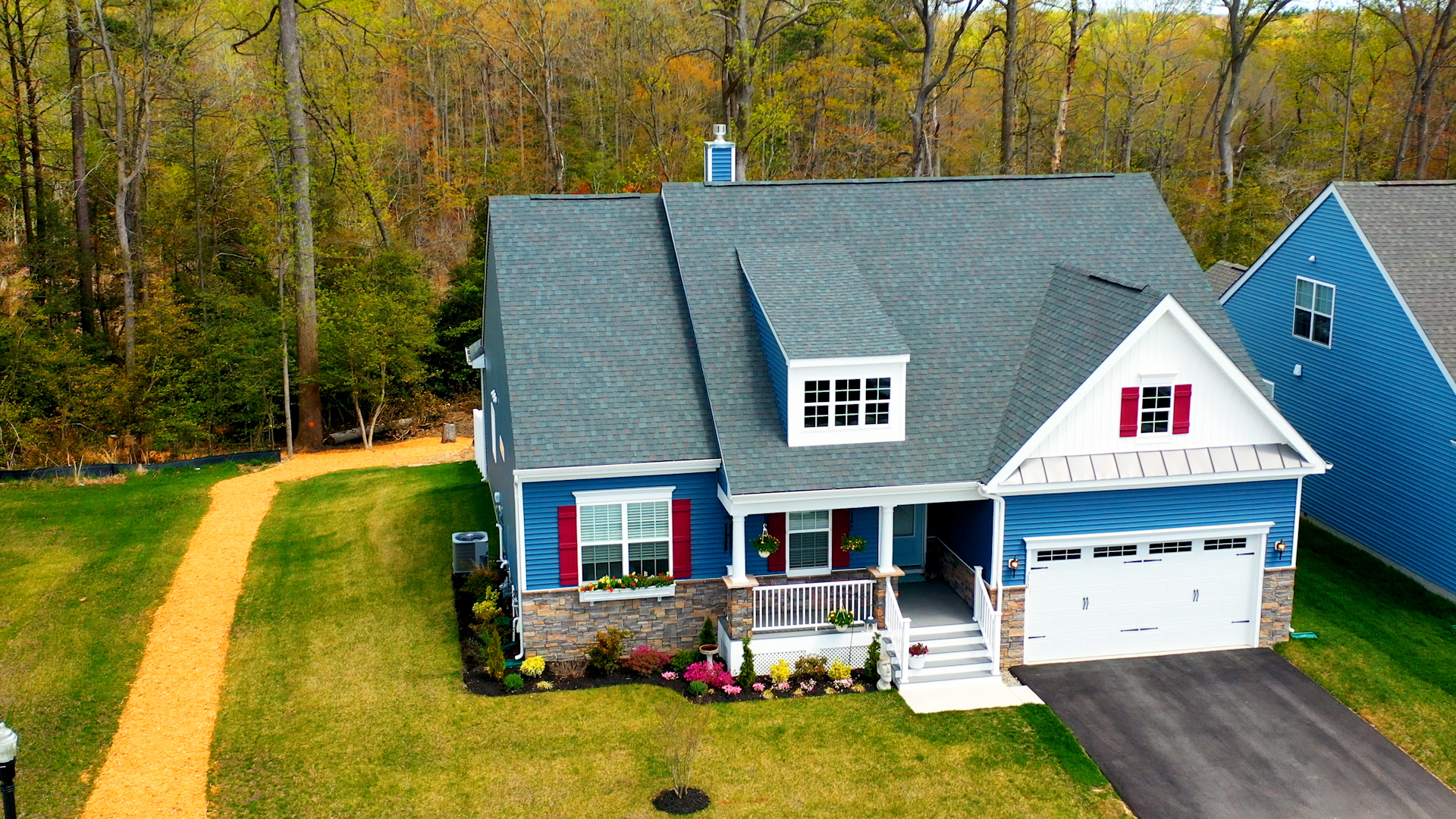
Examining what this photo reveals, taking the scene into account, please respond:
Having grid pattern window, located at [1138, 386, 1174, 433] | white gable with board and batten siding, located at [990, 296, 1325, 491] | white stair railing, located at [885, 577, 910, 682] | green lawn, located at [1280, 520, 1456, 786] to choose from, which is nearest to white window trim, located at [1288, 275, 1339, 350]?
green lawn, located at [1280, 520, 1456, 786]

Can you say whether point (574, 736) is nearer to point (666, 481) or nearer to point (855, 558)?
Answer: point (666, 481)

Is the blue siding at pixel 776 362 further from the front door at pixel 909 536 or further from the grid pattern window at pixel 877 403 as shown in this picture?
the front door at pixel 909 536

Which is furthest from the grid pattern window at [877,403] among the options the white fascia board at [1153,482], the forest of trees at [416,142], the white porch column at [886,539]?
the forest of trees at [416,142]

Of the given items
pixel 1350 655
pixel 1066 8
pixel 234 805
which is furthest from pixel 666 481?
pixel 1066 8

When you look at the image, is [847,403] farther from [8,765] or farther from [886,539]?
[8,765]

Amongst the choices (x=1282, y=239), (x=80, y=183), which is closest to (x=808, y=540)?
(x=1282, y=239)
